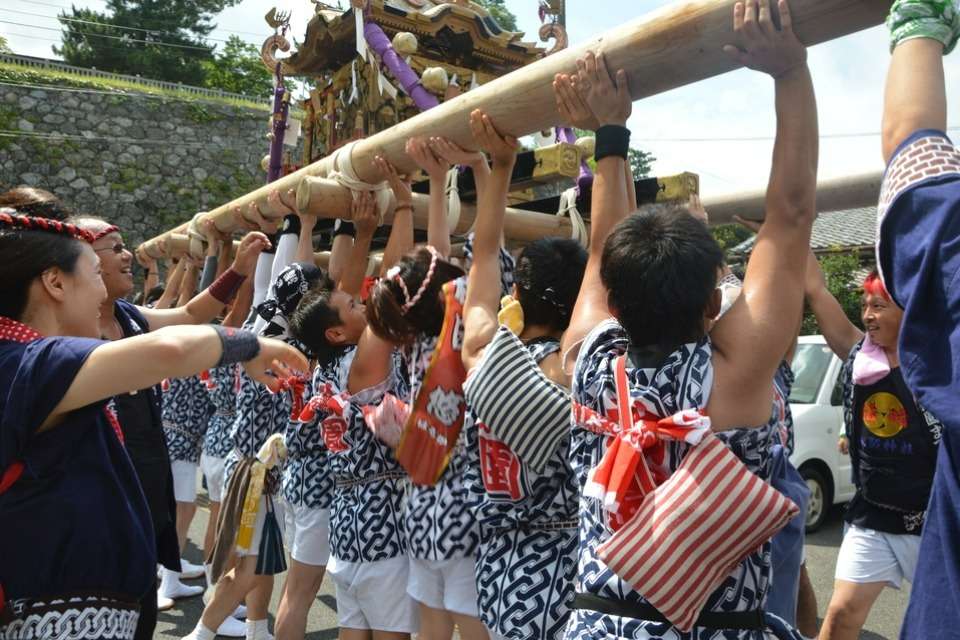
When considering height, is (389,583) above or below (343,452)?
below

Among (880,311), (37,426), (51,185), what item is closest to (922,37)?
(37,426)

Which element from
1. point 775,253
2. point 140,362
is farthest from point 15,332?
point 775,253

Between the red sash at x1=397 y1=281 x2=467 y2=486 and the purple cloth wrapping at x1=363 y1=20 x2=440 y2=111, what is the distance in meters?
3.40

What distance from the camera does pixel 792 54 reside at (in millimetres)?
1785

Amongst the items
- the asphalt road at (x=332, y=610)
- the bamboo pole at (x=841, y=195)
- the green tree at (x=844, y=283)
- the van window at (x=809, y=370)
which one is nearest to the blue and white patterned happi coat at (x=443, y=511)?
the bamboo pole at (x=841, y=195)

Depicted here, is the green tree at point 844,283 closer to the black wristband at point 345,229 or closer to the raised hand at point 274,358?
the black wristband at point 345,229

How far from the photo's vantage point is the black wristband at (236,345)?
2016 millimetres

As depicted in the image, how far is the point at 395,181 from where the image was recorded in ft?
11.5

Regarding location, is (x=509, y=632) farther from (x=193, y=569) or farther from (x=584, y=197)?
(x=193, y=569)

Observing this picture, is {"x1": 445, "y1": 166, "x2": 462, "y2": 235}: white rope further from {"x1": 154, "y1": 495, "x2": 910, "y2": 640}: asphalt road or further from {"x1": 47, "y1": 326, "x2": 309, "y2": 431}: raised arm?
{"x1": 154, "y1": 495, "x2": 910, "y2": 640}: asphalt road

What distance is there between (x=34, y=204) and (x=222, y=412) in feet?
11.0

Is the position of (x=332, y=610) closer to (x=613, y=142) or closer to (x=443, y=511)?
(x=443, y=511)

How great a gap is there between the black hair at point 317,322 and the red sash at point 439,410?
0.90 metres

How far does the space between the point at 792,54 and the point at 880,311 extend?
2.04m
